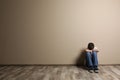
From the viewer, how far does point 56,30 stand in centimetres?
527

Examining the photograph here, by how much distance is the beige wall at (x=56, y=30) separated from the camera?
17.1 feet

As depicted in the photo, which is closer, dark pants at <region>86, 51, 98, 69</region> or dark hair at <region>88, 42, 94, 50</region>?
dark pants at <region>86, 51, 98, 69</region>

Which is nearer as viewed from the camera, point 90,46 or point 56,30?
point 90,46

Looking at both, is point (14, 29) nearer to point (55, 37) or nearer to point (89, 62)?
point (55, 37)

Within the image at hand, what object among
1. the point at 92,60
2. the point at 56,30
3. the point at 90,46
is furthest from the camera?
the point at 56,30

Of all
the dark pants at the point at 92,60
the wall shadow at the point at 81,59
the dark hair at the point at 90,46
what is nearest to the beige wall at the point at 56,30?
the wall shadow at the point at 81,59

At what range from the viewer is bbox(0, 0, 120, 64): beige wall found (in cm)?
521

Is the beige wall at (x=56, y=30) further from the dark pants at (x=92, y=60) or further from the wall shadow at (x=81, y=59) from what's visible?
the dark pants at (x=92, y=60)

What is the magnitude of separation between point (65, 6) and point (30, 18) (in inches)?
42.0

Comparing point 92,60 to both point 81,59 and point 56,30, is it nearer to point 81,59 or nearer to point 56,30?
point 81,59

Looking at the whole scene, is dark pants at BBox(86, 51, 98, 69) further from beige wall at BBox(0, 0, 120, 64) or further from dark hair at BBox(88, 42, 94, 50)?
beige wall at BBox(0, 0, 120, 64)

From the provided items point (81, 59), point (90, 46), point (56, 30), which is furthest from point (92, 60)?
point (56, 30)

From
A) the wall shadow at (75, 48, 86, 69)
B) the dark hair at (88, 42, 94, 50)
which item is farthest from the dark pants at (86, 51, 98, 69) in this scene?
the wall shadow at (75, 48, 86, 69)

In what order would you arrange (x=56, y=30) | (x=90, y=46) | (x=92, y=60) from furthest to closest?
(x=56, y=30) < (x=90, y=46) < (x=92, y=60)
